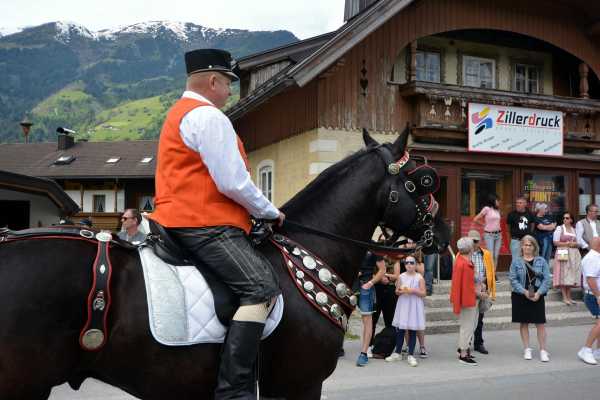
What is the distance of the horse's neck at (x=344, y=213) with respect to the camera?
3551 millimetres

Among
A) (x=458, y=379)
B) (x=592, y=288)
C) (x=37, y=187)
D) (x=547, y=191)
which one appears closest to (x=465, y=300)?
(x=458, y=379)

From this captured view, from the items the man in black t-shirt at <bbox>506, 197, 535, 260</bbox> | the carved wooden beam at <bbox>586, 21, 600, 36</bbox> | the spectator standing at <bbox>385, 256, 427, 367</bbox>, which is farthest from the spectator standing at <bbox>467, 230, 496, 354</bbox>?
the carved wooden beam at <bbox>586, 21, 600, 36</bbox>

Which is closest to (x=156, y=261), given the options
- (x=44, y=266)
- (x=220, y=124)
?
(x=44, y=266)

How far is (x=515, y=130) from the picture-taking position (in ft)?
49.4

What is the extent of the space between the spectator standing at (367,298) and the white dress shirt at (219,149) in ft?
18.3

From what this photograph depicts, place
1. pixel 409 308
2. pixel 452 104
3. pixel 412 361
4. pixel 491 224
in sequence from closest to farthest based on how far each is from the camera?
pixel 412 361 → pixel 409 308 → pixel 491 224 → pixel 452 104

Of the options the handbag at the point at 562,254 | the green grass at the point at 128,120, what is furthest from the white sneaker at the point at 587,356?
the green grass at the point at 128,120

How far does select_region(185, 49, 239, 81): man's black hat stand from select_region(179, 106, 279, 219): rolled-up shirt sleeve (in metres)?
0.30

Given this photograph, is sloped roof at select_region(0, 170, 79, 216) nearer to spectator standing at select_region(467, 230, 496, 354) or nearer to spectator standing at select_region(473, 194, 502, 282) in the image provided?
spectator standing at select_region(467, 230, 496, 354)

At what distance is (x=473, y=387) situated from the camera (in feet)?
23.4

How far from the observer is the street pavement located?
6.74 meters

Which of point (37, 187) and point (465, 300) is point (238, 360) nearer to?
point (465, 300)

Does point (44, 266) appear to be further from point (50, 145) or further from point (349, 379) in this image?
point (50, 145)

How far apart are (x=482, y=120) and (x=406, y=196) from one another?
39.0 ft
